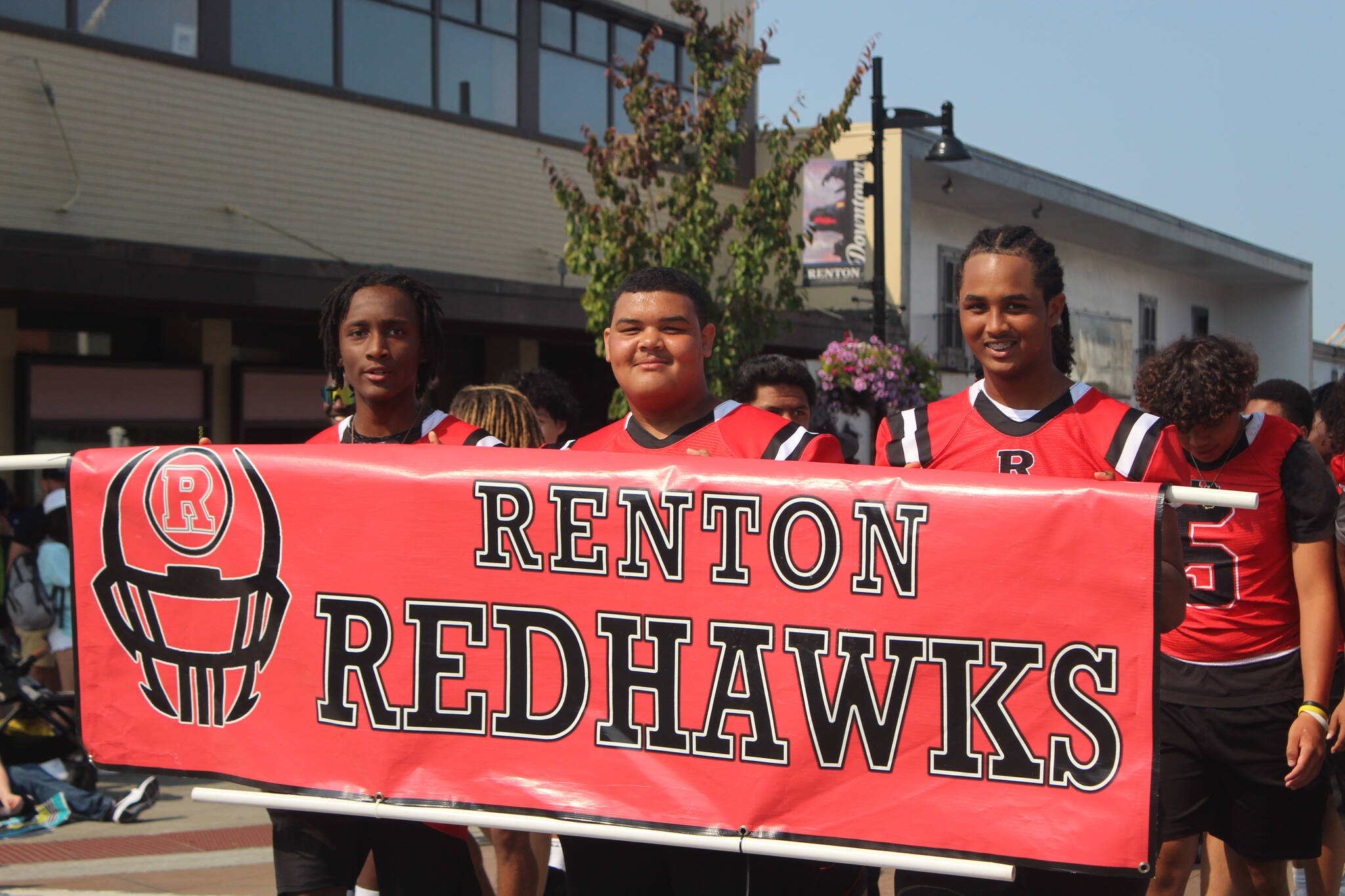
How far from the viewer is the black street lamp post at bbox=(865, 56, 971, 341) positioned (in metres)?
14.0

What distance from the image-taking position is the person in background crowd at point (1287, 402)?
550 centimetres

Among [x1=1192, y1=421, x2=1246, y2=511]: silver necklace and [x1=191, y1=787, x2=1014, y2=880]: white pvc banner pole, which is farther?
Answer: [x1=1192, y1=421, x2=1246, y2=511]: silver necklace

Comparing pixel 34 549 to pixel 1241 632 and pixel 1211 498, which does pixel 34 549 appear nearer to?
pixel 1241 632

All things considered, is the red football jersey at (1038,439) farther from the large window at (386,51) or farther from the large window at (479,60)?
the large window at (479,60)

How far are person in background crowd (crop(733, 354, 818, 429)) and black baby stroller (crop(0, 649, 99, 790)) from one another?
424 cm

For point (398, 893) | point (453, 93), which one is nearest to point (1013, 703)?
point (398, 893)

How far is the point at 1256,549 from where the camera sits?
4.11m

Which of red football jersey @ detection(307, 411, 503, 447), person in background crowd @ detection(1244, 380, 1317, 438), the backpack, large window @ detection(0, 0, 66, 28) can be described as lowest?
the backpack

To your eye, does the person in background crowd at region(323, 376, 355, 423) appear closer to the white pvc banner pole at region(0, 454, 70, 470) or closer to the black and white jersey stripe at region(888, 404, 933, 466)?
the white pvc banner pole at region(0, 454, 70, 470)

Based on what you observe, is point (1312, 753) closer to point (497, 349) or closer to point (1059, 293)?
point (1059, 293)

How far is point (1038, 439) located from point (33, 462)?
8.27 ft

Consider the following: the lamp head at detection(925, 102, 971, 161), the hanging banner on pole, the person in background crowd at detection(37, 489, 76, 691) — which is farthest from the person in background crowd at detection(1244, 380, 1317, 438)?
the hanging banner on pole

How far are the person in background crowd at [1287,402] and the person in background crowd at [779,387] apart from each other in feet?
5.86

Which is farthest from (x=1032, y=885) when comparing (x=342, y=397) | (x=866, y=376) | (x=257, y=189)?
(x=257, y=189)
